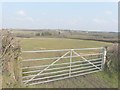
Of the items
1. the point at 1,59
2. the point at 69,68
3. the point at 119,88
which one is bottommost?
the point at 119,88

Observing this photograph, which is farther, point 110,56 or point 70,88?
point 110,56

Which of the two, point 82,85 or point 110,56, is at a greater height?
point 110,56

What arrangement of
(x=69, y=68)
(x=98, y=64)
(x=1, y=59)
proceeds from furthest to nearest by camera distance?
(x=98, y=64), (x=69, y=68), (x=1, y=59)

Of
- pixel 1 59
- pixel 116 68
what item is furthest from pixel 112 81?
pixel 1 59

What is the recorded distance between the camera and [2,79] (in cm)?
653

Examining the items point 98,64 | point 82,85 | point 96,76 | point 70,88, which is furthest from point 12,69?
point 98,64

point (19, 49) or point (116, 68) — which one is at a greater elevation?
point (19, 49)

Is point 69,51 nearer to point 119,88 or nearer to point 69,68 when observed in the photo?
point 69,68

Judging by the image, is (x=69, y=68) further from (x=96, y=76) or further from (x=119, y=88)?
(x=119, y=88)

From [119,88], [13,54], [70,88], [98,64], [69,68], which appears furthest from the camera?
[98,64]

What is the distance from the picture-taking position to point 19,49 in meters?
7.21

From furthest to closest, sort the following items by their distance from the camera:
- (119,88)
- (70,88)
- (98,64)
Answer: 1. (98,64)
2. (119,88)
3. (70,88)

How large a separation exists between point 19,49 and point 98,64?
14.8 feet

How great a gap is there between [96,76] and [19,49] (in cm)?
390
